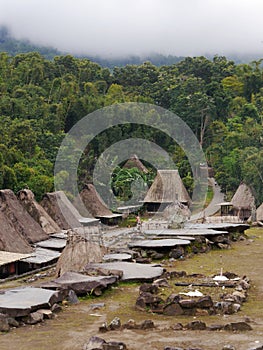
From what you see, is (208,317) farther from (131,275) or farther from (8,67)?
(8,67)

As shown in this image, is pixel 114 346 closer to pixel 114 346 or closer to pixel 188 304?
pixel 114 346

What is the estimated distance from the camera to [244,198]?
37.0m

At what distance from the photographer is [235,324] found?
34.7ft

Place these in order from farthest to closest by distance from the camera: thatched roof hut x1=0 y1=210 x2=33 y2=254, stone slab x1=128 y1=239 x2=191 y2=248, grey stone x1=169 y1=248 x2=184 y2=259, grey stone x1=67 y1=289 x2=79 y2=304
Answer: stone slab x1=128 y1=239 x2=191 y2=248
thatched roof hut x1=0 y1=210 x2=33 y2=254
grey stone x1=169 y1=248 x2=184 y2=259
grey stone x1=67 y1=289 x2=79 y2=304

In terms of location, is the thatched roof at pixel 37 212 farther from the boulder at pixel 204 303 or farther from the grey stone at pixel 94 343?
the grey stone at pixel 94 343

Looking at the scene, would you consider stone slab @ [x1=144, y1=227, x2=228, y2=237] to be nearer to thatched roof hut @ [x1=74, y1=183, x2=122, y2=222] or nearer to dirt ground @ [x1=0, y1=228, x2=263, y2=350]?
dirt ground @ [x1=0, y1=228, x2=263, y2=350]

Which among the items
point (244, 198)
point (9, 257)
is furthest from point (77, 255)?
point (244, 198)

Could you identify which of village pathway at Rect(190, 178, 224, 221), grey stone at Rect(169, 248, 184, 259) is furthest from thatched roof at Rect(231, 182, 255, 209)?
grey stone at Rect(169, 248, 184, 259)

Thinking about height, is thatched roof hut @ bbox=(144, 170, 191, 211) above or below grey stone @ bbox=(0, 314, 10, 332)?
above

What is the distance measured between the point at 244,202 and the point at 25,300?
26.5 m

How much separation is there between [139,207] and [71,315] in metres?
27.1

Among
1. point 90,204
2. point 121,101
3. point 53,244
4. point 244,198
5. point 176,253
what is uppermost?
point 121,101

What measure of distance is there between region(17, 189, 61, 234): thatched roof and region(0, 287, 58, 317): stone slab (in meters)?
12.5

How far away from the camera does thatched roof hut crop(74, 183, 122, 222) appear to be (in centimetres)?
3356
